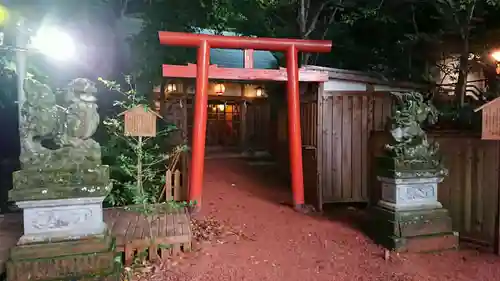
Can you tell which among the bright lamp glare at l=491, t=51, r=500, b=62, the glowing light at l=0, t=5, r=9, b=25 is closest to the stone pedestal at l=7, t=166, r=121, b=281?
the glowing light at l=0, t=5, r=9, b=25

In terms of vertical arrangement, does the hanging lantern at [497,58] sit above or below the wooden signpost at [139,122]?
above

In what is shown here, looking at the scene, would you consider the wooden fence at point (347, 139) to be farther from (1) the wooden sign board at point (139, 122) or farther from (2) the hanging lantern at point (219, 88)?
(2) the hanging lantern at point (219, 88)

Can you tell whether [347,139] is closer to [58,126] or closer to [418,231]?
[418,231]

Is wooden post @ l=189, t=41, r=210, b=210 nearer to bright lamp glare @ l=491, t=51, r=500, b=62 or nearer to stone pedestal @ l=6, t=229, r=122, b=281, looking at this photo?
stone pedestal @ l=6, t=229, r=122, b=281

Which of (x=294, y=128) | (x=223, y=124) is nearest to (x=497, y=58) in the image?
(x=294, y=128)

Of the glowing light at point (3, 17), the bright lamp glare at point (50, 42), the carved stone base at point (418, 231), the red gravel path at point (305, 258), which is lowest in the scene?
the red gravel path at point (305, 258)

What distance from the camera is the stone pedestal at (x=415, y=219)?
18.0 feet

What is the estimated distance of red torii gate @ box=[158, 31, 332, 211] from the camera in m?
7.19

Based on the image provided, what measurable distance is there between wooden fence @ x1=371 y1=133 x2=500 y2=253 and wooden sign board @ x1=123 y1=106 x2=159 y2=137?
528 cm

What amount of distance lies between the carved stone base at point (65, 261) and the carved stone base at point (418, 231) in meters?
4.11

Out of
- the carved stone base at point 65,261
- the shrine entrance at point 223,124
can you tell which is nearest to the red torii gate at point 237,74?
the carved stone base at point 65,261

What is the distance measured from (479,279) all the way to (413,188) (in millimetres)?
1520

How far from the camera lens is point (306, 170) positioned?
859 centimetres

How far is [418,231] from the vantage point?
550 cm
